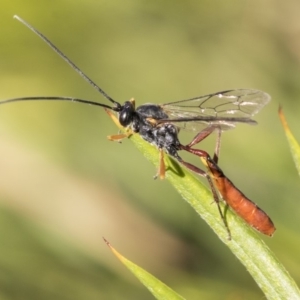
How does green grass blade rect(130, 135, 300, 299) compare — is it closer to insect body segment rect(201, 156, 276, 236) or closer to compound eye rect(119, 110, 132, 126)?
insect body segment rect(201, 156, 276, 236)

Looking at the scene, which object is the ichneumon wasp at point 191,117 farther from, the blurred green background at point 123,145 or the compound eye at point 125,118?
the blurred green background at point 123,145

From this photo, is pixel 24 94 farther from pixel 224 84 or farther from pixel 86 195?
pixel 224 84

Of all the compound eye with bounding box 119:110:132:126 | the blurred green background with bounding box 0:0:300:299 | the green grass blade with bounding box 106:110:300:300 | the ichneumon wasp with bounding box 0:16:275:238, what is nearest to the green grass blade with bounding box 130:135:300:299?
the green grass blade with bounding box 106:110:300:300

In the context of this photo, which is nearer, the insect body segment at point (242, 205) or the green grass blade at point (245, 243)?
the green grass blade at point (245, 243)

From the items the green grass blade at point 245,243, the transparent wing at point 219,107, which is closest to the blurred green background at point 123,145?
the transparent wing at point 219,107

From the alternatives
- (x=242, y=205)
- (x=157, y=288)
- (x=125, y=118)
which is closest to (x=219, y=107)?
(x=125, y=118)

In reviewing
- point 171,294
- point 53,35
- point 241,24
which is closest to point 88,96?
point 53,35
